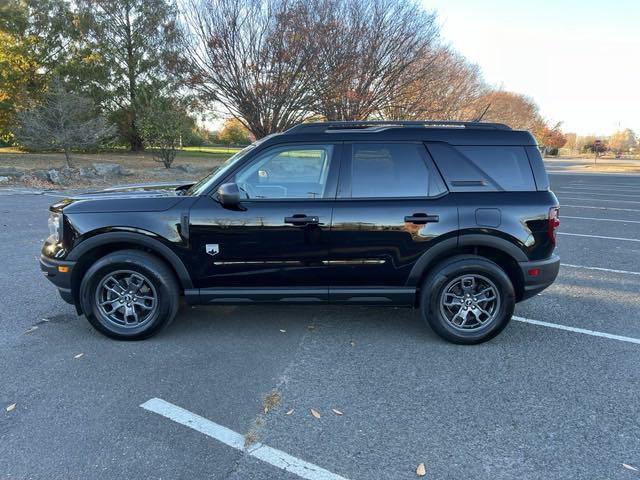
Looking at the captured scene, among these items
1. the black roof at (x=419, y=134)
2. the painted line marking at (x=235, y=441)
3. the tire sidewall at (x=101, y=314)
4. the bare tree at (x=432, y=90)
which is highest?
the bare tree at (x=432, y=90)

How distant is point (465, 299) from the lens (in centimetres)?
413

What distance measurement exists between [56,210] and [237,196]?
171 centimetres

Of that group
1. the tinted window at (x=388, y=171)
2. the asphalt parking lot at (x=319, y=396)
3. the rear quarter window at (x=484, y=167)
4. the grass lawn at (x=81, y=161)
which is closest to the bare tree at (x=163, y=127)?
the grass lawn at (x=81, y=161)

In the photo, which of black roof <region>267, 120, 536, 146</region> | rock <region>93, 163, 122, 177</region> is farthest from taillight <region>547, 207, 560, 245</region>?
rock <region>93, 163, 122, 177</region>

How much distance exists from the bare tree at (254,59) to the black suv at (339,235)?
63.4 ft

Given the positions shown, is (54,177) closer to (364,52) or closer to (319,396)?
(364,52)

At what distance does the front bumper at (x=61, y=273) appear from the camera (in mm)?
4020

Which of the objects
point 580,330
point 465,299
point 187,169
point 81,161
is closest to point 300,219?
point 465,299

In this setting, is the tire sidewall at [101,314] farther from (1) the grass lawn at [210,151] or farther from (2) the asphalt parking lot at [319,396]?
(1) the grass lawn at [210,151]

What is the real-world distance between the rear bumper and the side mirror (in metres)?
2.53

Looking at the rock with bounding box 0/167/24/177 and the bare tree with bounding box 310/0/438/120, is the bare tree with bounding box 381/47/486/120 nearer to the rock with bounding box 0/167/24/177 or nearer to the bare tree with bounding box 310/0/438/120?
the bare tree with bounding box 310/0/438/120

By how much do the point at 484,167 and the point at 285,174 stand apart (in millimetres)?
1773

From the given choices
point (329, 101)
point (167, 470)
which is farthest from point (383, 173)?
point (329, 101)

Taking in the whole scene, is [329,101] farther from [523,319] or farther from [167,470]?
[167,470]
